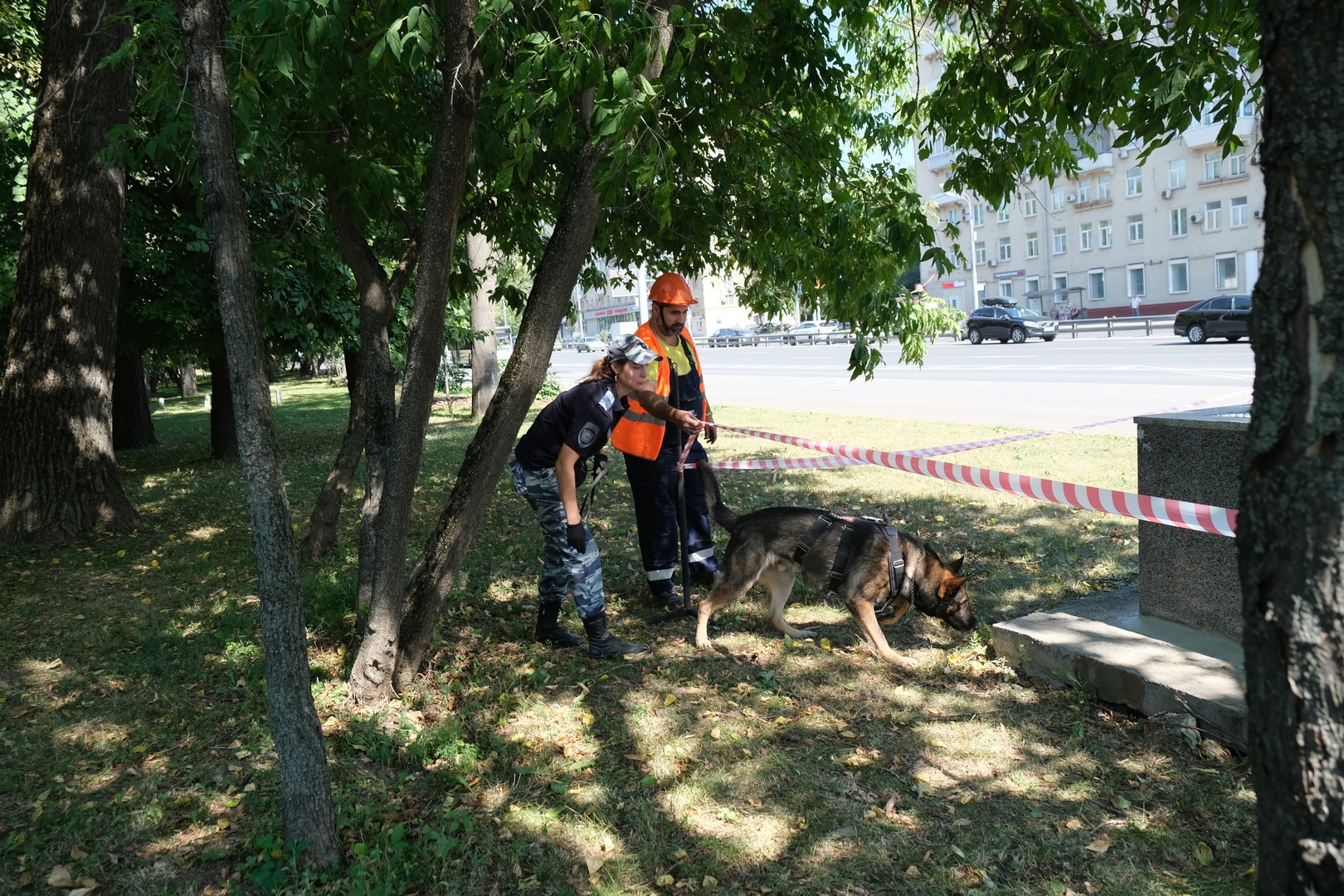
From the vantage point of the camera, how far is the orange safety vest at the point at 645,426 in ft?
19.5

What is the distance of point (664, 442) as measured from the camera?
623 cm

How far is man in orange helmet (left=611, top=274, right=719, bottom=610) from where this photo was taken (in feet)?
19.6

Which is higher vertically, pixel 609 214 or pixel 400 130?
pixel 400 130

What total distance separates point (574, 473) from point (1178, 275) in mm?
53470

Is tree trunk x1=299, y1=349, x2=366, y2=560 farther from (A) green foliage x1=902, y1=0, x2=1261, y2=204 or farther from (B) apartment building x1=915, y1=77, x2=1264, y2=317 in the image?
(B) apartment building x1=915, y1=77, x2=1264, y2=317

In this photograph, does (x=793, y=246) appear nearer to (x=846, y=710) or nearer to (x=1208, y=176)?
(x=846, y=710)

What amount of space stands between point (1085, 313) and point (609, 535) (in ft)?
169

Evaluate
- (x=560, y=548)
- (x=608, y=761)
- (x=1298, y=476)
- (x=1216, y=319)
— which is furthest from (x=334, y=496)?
(x=1216, y=319)

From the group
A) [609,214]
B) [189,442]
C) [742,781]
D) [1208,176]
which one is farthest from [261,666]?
[1208,176]

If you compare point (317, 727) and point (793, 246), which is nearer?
point (317, 727)

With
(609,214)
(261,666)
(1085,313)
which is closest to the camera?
(261,666)

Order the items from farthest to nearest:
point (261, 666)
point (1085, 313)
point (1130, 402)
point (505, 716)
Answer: point (1085, 313) → point (1130, 402) → point (261, 666) → point (505, 716)

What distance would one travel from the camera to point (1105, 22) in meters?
6.22

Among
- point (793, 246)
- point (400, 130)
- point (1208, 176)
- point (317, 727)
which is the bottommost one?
point (317, 727)
